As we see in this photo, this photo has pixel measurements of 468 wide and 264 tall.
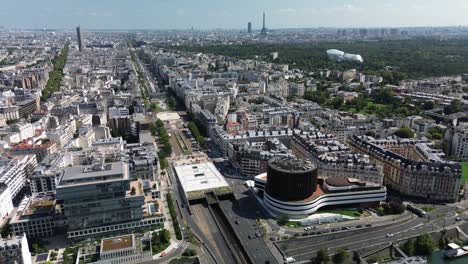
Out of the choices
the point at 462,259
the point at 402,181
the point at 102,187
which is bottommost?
the point at 462,259

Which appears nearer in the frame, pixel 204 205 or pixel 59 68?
pixel 204 205

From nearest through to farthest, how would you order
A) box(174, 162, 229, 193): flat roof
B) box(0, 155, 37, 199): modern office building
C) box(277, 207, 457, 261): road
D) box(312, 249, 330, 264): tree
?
box(312, 249, 330, 264): tree → box(277, 207, 457, 261): road → box(0, 155, 37, 199): modern office building → box(174, 162, 229, 193): flat roof

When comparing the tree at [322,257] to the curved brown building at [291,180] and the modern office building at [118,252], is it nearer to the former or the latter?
the curved brown building at [291,180]

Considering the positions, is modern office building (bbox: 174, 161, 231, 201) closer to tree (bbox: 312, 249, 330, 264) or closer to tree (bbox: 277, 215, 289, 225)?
tree (bbox: 277, 215, 289, 225)

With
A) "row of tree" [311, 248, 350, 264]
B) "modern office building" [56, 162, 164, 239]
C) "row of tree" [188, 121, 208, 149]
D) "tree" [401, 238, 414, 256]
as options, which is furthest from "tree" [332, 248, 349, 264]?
"row of tree" [188, 121, 208, 149]

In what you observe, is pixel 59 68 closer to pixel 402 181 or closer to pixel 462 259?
pixel 402 181

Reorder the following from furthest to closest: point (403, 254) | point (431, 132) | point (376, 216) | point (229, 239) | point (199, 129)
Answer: point (199, 129), point (431, 132), point (376, 216), point (229, 239), point (403, 254)

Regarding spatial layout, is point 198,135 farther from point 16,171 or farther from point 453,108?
point 453,108

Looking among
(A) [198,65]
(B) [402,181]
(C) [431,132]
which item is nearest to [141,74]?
(A) [198,65]
